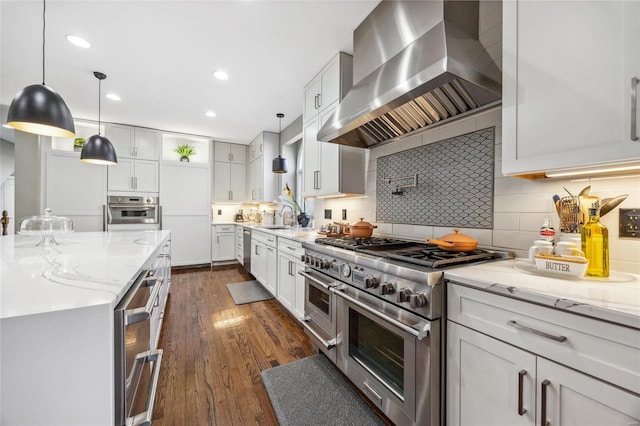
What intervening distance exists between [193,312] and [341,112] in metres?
2.65

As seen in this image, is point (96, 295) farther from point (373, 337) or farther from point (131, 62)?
point (131, 62)

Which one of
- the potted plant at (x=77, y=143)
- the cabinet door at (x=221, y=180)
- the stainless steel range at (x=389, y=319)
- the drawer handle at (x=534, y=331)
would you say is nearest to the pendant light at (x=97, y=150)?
the potted plant at (x=77, y=143)

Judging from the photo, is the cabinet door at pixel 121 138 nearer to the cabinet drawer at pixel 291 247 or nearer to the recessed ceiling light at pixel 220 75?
the recessed ceiling light at pixel 220 75

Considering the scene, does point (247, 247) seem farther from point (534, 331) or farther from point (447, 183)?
point (534, 331)

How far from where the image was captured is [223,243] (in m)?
5.24

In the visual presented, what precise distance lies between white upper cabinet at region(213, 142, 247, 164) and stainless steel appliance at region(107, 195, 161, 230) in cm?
149

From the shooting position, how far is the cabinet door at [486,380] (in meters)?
0.86

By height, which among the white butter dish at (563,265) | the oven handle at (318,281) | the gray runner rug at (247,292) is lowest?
the gray runner rug at (247,292)

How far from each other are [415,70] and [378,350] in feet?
5.14

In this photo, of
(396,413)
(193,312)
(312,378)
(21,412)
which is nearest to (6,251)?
(21,412)

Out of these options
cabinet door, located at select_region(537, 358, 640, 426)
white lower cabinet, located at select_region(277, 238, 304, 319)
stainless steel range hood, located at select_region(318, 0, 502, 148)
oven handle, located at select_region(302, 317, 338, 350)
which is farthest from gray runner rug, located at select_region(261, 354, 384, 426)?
Answer: stainless steel range hood, located at select_region(318, 0, 502, 148)

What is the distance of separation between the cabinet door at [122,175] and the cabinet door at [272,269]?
319 cm

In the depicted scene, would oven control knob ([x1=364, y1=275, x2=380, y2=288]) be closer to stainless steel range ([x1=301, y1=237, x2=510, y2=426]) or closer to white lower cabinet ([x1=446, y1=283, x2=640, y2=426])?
stainless steel range ([x1=301, y1=237, x2=510, y2=426])

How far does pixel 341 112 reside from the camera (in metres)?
1.95
